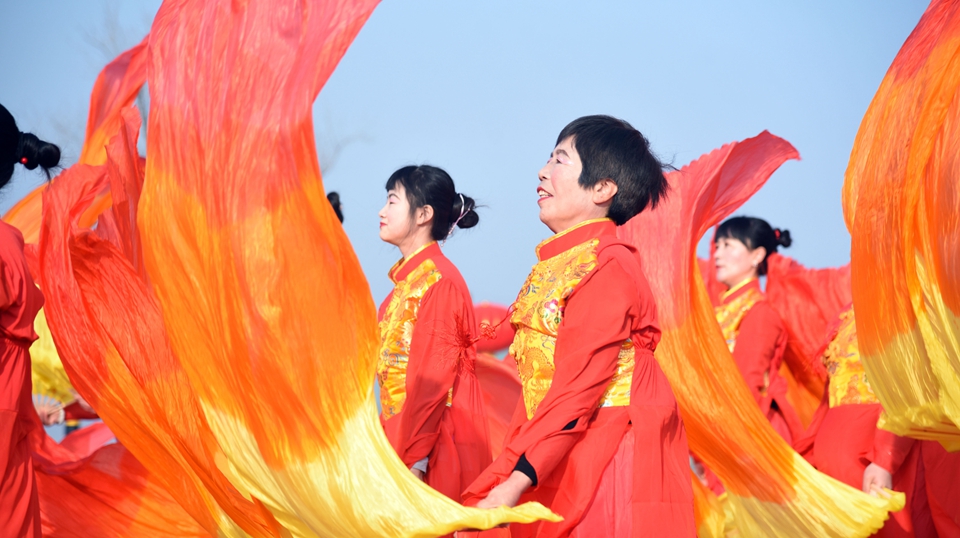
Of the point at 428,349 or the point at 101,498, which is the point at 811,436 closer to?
the point at 428,349

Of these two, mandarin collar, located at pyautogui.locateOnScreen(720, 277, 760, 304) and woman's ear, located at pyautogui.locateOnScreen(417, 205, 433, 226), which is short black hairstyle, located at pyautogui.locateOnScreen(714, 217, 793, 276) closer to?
mandarin collar, located at pyautogui.locateOnScreen(720, 277, 760, 304)

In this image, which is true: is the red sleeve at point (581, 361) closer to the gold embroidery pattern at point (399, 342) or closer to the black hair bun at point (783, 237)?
the gold embroidery pattern at point (399, 342)

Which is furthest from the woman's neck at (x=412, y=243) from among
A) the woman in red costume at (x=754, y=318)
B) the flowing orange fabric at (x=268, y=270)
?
the woman in red costume at (x=754, y=318)

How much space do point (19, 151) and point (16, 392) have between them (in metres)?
0.67

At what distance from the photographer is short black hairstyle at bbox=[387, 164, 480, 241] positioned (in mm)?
3102

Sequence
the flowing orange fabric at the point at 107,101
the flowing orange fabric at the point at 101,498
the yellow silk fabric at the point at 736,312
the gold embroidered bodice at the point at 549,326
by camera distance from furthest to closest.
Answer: the yellow silk fabric at the point at 736,312 → the flowing orange fabric at the point at 107,101 → the flowing orange fabric at the point at 101,498 → the gold embroidered bodice at the point at 549,326

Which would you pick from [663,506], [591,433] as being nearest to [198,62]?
[591,433]

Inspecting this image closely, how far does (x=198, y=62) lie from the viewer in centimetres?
175

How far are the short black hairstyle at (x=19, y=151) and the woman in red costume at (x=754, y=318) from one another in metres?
2.75

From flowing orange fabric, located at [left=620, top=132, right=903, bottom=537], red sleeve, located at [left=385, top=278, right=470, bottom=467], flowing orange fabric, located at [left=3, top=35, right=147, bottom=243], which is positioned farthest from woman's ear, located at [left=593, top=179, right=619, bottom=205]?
flowing orange fabric, located at [left=3, top=35, right=147, bottom=243]

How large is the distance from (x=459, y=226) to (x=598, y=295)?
4.82 feet

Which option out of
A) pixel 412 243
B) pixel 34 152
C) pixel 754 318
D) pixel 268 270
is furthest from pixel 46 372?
pixel 754 318

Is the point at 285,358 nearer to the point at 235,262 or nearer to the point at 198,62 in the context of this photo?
the point at 235,262

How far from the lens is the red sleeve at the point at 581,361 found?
1.74 meters
